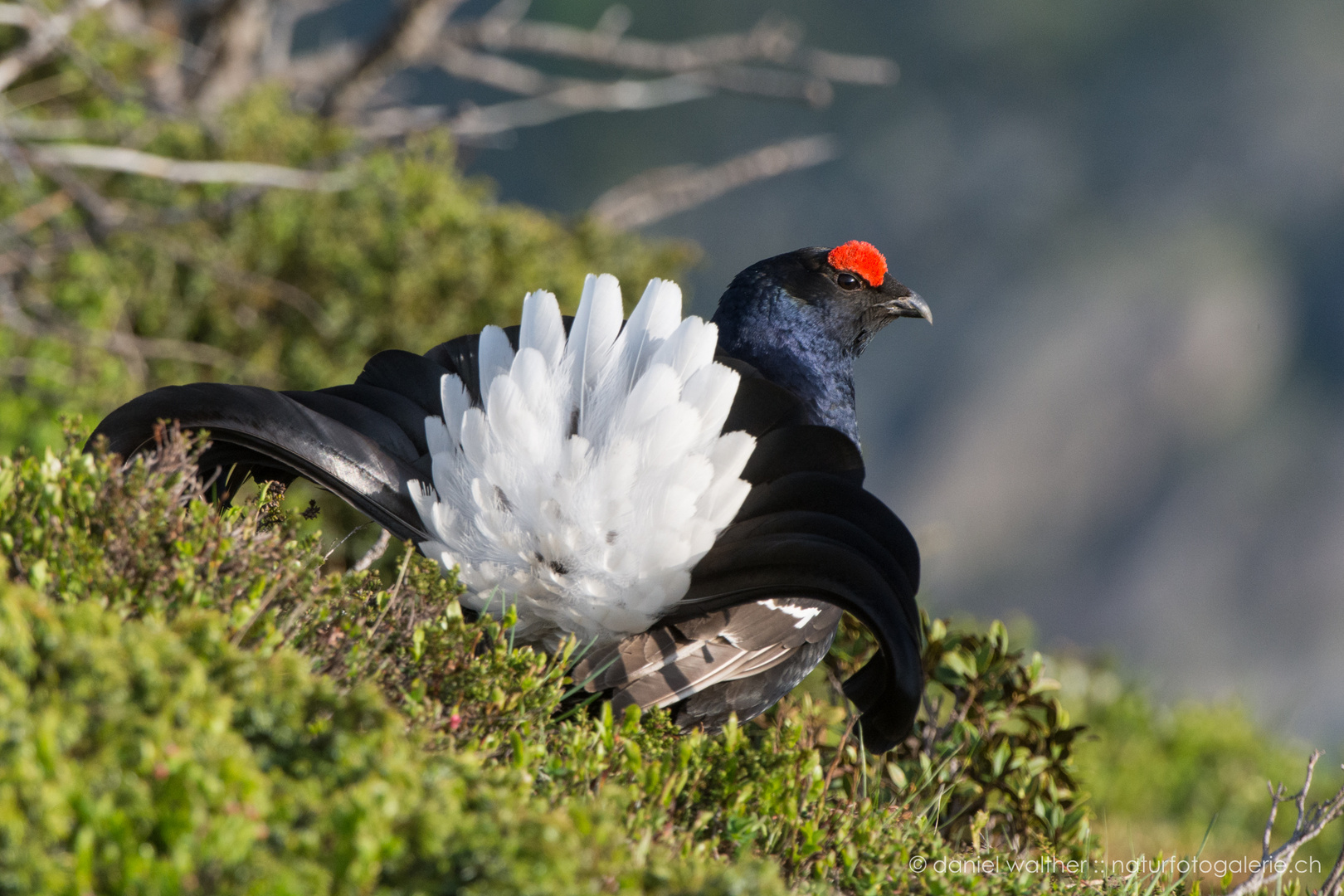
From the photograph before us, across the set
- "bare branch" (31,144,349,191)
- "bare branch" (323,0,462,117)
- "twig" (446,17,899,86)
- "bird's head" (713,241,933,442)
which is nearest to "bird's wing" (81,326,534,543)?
"bird's head" (713,241,933,442)

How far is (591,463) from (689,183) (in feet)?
21.3

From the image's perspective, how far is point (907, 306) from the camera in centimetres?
386

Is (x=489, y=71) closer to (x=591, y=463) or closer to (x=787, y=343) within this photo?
(x=787, y=343)

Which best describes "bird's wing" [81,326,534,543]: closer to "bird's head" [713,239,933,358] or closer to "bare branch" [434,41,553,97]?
"bird's head" [713,239,933,358]

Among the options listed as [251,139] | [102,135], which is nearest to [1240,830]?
[251,139]

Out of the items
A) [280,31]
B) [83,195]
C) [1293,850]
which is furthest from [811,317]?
[280,31]

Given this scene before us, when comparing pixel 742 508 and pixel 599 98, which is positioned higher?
pixel 599 98

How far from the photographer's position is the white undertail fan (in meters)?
2.51

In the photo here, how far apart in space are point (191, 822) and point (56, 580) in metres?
0.96

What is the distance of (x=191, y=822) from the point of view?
1.45 metres

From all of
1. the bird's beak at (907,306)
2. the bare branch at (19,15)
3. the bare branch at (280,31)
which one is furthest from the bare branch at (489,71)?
the bird's beak at (907,306)

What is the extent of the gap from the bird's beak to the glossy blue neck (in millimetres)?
270

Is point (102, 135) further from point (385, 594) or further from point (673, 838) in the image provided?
point (673, 838)

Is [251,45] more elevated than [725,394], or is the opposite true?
[251,45]
